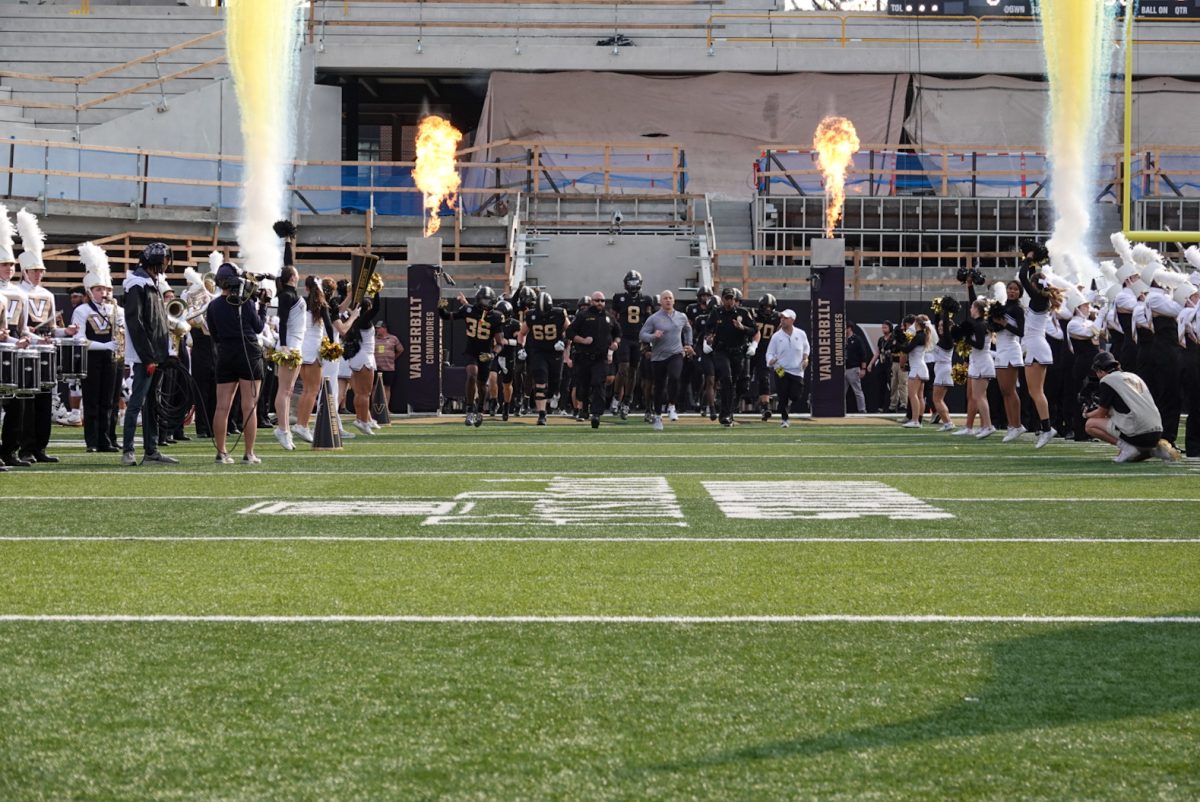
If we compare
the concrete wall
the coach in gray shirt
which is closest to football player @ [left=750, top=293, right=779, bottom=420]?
the coach in gray shirt

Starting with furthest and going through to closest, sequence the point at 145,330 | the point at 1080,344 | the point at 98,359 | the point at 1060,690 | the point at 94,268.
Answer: the point at 1080,344
the point at 94,268
the point at 98,359
the point at 145,330
the point at 1060,690

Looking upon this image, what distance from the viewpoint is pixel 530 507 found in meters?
10.3

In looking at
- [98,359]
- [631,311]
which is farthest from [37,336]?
[631,311]

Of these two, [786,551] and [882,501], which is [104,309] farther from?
[786,551]

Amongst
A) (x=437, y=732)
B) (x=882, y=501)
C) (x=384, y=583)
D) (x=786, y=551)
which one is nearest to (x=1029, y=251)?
(x=882, y=501)

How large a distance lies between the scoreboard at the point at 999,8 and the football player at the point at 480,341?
20498 mm

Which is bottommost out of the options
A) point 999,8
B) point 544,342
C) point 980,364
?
point 980,364

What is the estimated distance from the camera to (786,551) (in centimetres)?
807

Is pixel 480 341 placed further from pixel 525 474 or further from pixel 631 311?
pixel 525 474

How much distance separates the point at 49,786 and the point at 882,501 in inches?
307

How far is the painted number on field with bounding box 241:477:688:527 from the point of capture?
9.51m

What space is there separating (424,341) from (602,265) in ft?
23.1

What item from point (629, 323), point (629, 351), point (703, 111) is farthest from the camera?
point (703, 111)

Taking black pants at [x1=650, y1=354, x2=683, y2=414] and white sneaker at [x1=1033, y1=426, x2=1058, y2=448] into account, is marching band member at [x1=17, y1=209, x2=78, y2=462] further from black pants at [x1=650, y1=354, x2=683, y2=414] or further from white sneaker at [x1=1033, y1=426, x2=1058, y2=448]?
white sneaker at [x1=1033, y1=426, x2=1058, y2=448]
